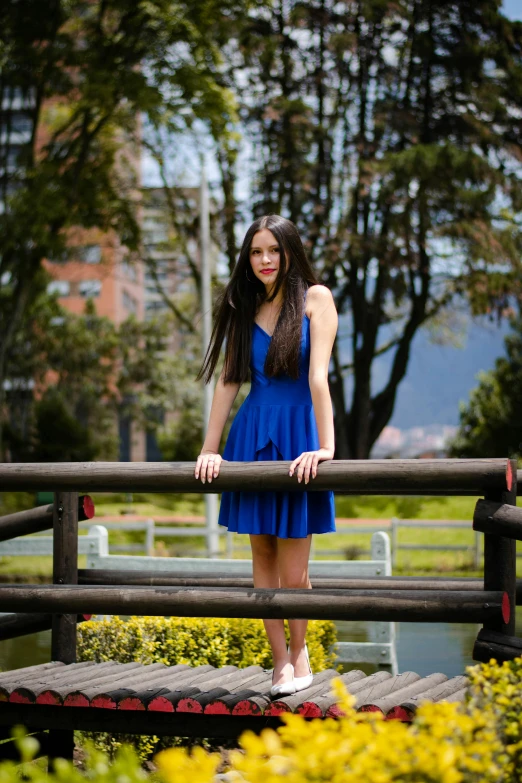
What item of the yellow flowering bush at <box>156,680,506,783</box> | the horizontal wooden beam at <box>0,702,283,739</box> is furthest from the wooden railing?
the yellow flowering bush at <box>156,680,506,783</box>

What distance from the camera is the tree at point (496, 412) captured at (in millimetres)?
39812

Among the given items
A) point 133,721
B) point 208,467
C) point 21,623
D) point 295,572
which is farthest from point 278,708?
point 21,623

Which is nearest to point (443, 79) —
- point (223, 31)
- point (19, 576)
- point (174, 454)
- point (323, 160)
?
point (323, 160)

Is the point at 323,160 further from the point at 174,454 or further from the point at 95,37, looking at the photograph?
the point at 174,454

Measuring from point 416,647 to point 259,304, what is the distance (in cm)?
661

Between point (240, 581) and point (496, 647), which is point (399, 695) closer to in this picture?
point (496, 647)

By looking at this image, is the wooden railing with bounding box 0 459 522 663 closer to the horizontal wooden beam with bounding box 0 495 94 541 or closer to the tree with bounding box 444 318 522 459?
the horizontal wooden beam with bounding box 0 495 94 541

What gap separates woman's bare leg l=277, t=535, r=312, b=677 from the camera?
13.2ft

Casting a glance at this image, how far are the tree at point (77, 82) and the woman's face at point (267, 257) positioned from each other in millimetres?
15684

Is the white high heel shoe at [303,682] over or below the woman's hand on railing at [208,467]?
below

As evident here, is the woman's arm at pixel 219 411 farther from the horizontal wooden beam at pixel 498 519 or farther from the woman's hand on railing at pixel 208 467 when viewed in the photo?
the horizontal wooden beam at pixel 498 519

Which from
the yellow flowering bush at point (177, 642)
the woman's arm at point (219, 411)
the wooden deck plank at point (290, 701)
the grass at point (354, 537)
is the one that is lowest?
the grass at point (354, 537)

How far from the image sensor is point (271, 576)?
4.18 meters

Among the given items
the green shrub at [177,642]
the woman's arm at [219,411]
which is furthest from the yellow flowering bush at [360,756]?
the green shrub at [177,642]
